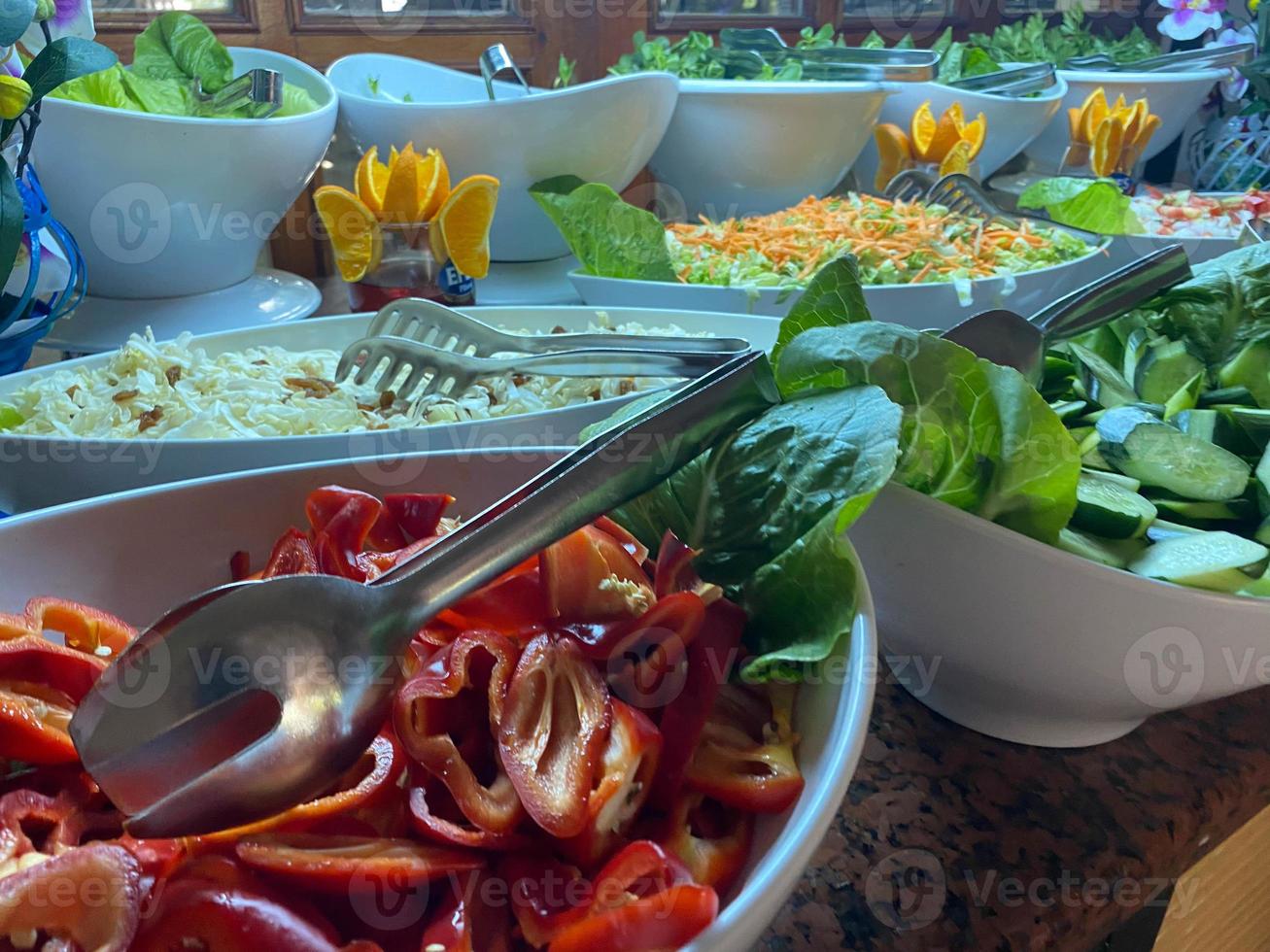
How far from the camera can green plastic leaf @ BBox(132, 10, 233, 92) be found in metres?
1.20

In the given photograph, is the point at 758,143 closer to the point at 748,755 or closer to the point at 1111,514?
the point at 1111,514

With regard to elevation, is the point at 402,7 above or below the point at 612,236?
above

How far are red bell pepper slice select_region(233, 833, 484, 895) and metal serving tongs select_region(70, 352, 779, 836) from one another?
0.05 ft

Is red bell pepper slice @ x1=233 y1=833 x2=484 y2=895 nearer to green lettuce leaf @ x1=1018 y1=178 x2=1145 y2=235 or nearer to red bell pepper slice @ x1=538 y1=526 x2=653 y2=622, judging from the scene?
red bell pepper slice @ x1=538 y1=526 x2=653 y2=622

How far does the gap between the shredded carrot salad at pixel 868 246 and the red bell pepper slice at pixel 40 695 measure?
2.90 ft

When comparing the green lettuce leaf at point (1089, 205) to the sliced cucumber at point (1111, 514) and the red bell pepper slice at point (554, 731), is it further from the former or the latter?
the red bell pepper slice at point (554, 731)

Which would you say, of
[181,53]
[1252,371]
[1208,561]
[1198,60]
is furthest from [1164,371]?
[1198,60]

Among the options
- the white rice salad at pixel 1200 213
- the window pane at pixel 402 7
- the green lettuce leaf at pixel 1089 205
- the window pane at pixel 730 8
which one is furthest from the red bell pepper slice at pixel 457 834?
the window pane at pixel 730 8

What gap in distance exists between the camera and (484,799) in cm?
38

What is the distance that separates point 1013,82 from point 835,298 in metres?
1.68

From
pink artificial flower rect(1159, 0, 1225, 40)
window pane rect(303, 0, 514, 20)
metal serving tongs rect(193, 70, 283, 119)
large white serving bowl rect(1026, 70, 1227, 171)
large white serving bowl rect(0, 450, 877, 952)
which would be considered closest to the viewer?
large white serving bowl rect(0, 450, 877, 952)

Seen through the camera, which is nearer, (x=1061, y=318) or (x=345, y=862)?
(x=345, y=862)

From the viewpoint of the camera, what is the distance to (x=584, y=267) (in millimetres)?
1248

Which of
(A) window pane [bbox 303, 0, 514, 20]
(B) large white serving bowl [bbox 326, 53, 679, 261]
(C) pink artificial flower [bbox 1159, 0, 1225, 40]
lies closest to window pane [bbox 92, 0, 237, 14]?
(A) window pane [bbox 303, 0, 514, 20]
